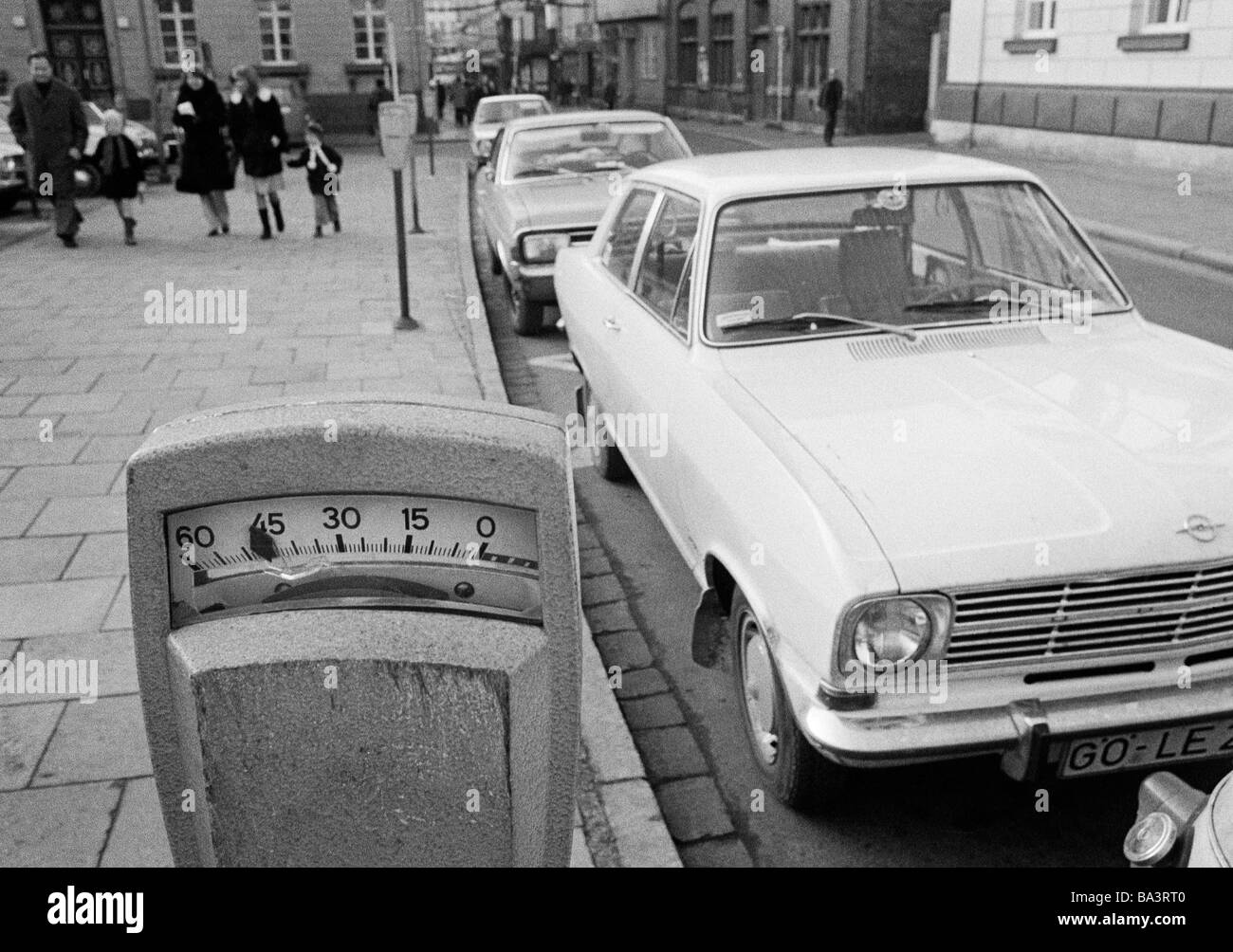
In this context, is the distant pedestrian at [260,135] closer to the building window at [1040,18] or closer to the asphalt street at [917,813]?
the asphalt street at [917,813]

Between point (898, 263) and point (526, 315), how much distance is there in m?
5.47

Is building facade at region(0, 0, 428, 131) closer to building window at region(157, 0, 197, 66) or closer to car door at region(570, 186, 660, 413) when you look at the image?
building window at region(157, 0, 197, 66)

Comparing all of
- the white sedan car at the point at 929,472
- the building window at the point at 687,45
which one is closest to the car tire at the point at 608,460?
the white sedan car at the point at 929,472

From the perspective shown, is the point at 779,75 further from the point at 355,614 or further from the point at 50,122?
the point at 355,614

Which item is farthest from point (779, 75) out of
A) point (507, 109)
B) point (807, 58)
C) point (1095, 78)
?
point (1095, 78)

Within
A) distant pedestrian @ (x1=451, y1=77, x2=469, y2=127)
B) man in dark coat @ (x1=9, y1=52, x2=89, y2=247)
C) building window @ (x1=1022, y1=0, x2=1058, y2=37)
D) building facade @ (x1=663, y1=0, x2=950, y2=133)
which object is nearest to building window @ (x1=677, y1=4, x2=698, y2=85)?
building facade @ (x1=663, y1=0, x2=950, y2=133)

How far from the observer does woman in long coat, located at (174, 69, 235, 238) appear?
45.0ft

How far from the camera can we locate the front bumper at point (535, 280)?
9.28 metres

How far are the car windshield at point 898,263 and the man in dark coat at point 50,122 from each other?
11165 millimetres
